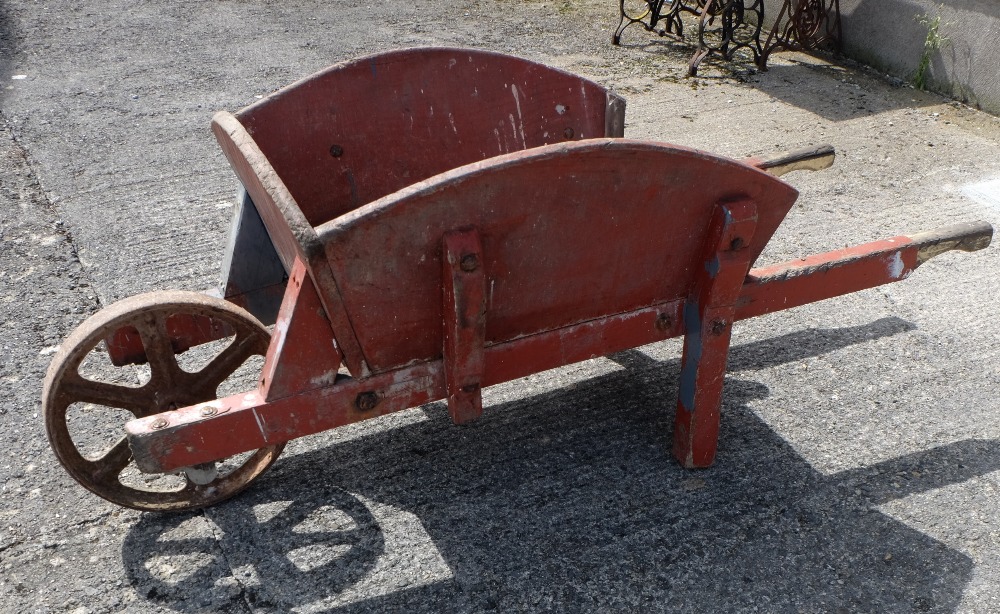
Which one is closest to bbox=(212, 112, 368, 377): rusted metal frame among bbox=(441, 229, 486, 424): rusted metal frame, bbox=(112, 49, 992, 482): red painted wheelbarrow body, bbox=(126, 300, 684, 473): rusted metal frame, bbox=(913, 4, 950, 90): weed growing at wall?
bbox=(112, 49, 992, 482): red painted wheelbarrow body

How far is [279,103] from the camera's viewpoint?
9.45 ft

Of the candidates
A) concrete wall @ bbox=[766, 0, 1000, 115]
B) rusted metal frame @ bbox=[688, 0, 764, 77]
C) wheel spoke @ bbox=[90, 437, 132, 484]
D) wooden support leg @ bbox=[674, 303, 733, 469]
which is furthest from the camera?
rusted metal frame @ bbox=[688, 0, 764, 77]

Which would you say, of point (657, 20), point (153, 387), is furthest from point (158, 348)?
point (657, 20)

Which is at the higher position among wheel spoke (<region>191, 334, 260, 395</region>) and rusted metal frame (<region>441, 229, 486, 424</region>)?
rusted metal frame (<region>441, 229, 486, 424</region>)

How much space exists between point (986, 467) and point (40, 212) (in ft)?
14.5

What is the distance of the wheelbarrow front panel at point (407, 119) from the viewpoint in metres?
2.94

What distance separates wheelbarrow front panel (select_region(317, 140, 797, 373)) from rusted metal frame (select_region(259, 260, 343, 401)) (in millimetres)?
90

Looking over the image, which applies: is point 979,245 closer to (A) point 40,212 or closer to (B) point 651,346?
(B) point 651,346

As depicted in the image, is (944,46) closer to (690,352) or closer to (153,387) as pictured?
(690,352)

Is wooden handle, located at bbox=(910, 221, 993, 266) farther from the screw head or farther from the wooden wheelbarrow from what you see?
the screw head

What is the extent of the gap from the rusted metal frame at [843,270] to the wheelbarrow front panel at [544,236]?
6.2 inches

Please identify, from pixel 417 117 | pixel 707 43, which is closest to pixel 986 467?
pixel 417 117

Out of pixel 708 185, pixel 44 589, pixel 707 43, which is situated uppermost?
pixel 708 185

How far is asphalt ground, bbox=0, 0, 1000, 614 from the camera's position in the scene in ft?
8.24
